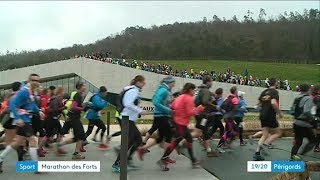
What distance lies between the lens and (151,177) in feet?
25.2

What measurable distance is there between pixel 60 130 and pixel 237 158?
4173mm

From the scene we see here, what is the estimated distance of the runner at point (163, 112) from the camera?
27.7 feet

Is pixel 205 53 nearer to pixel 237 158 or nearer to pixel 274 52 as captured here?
pixel 274 52

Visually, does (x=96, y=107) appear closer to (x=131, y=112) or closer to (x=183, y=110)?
(x=131, y=112)

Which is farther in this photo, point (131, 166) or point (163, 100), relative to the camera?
point (163, 100)

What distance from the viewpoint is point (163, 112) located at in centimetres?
855

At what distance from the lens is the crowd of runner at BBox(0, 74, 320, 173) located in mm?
7875

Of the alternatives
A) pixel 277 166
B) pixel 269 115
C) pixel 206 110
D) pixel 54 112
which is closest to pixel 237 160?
pixel 269 115

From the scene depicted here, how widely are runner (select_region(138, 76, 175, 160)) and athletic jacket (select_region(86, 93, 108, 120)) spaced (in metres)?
2.11

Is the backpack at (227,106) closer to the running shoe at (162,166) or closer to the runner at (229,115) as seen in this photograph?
the runner at (229,115)

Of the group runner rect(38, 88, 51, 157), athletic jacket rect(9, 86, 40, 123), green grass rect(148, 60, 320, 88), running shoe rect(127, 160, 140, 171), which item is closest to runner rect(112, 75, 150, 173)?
running shoe rect(127, 160, 140, 171)

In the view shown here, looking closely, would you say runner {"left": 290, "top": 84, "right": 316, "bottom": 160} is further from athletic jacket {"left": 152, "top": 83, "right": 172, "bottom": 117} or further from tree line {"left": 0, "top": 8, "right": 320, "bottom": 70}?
tree line {"left": 0, "top": 8, "right": 320, "bottom": 70}

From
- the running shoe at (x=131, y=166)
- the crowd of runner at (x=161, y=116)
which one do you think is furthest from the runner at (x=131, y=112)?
the running shoe at (x=131, y=166)

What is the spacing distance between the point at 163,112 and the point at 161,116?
0.17 meters
